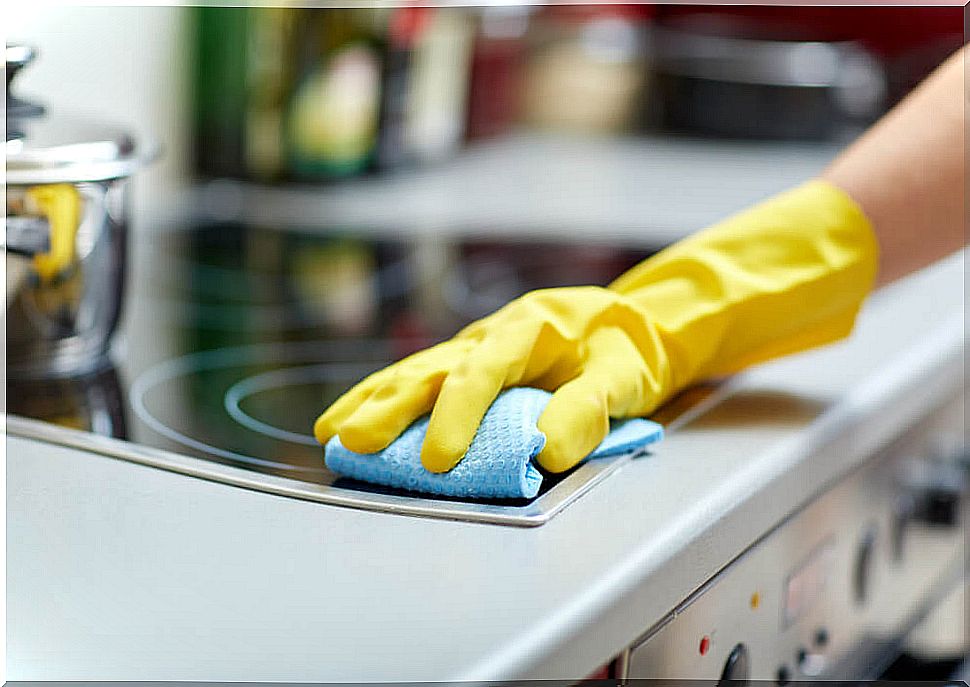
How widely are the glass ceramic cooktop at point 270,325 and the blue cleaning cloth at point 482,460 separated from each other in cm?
2

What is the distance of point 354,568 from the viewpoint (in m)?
0.53

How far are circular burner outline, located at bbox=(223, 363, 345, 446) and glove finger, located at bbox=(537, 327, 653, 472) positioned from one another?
14cm

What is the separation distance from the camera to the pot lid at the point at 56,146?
740mm

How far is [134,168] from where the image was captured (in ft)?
2.63

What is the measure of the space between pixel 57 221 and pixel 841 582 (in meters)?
0.52

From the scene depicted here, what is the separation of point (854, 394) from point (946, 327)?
19cm

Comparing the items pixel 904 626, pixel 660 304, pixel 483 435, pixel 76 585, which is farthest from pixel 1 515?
pixel 904 626

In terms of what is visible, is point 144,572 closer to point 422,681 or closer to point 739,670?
point 422,681

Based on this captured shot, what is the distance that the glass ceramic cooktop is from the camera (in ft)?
2.38

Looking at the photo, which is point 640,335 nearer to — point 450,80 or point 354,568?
point 354,568

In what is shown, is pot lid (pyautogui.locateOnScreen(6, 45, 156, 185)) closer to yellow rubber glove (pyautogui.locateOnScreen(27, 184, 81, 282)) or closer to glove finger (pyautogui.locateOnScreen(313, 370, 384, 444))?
yellow rubber glove (pyautogui.locateOnScreen(27, 184, 81, 282))

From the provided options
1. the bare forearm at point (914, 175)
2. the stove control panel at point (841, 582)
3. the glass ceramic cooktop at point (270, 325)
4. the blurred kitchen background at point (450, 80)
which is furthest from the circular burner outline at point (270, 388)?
the blurred kitchen background at point (450, 80)

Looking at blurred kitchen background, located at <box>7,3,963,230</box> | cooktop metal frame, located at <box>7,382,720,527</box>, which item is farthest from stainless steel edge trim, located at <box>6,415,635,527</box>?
blurred kitchen background, located at <box>7,3,963,230</box>

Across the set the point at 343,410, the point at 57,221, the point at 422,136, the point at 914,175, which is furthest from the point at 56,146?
the point at 422,136
